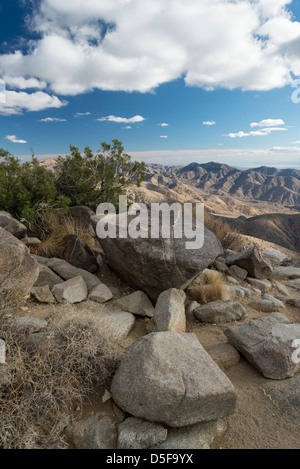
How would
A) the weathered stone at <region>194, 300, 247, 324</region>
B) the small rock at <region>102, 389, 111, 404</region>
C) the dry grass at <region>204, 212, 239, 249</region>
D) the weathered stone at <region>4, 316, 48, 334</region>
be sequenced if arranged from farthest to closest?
1. the dry grass at <region>204, 212, 239, 249</region>
2. the weathered stone at <region>194, 300, 247, 324</region>
3. the weathered stone at <region>4, 316, 48, 334</region>
4. the small rock at <region>102, 389, 111, 404</region>

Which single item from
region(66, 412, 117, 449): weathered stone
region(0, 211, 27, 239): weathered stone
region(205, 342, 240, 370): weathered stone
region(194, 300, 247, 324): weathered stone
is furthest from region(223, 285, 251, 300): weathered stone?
region(0, 211, 27, 239): weathered stone

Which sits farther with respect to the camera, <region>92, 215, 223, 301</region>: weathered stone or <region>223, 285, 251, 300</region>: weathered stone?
<region>223, 285, 251, 300</region>: weathered stone

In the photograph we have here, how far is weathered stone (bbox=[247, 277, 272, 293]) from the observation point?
257 inches

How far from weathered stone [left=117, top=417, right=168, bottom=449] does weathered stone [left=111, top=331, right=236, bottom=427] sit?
0.06m

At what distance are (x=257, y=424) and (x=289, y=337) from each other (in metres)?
1.35

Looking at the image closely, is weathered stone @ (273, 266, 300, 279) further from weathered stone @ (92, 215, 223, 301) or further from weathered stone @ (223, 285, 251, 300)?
weathered stone @ (92, 215, 223, 301)

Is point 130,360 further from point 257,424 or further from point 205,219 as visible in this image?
point 205,219

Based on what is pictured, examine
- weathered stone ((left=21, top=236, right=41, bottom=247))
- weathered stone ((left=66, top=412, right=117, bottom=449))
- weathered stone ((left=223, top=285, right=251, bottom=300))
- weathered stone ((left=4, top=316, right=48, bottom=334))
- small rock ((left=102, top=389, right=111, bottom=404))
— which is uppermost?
weathered stone ((left=21, top=236, right=41, bottom=247))

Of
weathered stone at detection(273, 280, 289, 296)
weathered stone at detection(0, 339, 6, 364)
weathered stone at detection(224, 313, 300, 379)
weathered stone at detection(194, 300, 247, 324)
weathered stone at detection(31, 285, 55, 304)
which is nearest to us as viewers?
weathered stone at detection(0, 339, 6, 364)

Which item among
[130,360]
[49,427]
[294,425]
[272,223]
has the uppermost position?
[130,360]

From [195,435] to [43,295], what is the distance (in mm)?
3125
